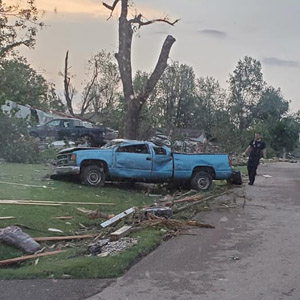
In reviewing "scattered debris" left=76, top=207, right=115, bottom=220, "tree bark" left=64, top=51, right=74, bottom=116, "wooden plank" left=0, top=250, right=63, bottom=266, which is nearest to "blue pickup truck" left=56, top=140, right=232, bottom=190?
"scattered debris" left=76, top=207, right=115, bottom=220

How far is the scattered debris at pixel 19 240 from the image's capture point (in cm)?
891

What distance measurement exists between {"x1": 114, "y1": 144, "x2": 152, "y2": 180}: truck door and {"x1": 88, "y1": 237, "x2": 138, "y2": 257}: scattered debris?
7.38 m

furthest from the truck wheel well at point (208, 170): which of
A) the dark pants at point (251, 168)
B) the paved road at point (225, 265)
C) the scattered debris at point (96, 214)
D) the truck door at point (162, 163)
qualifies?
the scattered debris at point (96, 214)

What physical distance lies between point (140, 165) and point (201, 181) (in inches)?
79.2

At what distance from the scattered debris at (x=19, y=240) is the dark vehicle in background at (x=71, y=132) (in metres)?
24.5

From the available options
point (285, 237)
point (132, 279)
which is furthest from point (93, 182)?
point (132, 279)

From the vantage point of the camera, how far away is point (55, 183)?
16.5 metres

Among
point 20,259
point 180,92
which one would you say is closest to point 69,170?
point 20,259

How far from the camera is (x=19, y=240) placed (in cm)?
901

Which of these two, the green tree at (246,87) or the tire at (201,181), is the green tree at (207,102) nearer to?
the green tree at (246,87)

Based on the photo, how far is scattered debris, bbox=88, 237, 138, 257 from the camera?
8.71m

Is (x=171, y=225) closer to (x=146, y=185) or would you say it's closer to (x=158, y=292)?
Answer: (x=158, y=292)

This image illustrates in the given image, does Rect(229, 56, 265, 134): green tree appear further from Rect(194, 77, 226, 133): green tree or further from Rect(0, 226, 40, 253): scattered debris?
Rect(0, 226, 40, 253): scattered debris

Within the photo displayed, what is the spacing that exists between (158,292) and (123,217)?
15.1 ft
